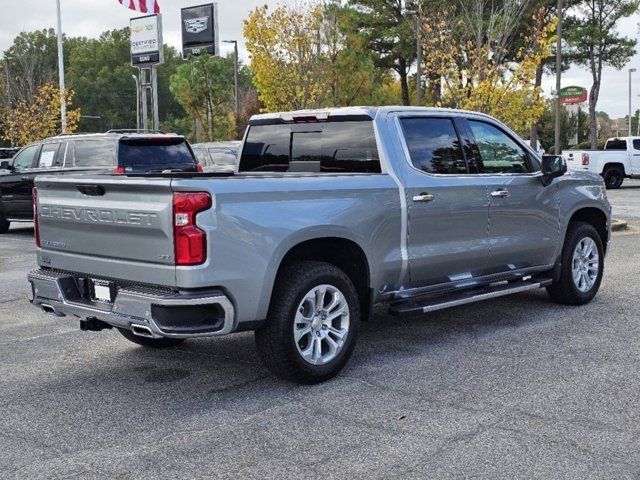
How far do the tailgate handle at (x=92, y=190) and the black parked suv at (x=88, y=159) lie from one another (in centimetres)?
710

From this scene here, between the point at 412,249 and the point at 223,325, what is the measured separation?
1.85 metres

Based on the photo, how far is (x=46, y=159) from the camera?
15.3 m

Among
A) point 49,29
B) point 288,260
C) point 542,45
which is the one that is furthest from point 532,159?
point 49,29

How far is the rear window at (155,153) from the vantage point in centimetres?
1348

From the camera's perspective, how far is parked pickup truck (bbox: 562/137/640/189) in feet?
97.2

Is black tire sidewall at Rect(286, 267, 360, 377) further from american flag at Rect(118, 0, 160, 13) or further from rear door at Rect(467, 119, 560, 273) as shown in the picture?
american flag at Rect(118, 0, 160, 13)

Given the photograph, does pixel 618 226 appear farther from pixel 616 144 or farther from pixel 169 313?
pixel 616 144

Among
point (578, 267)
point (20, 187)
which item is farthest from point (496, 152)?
point (20, 187)

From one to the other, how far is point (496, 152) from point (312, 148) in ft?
5.70

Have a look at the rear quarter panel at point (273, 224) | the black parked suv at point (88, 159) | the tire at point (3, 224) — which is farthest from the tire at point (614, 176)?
the rear quarter panel at point (273, 224)

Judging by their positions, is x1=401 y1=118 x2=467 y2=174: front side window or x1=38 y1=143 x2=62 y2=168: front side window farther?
x1=38 y1=143 x2=62 y2=168: front side window

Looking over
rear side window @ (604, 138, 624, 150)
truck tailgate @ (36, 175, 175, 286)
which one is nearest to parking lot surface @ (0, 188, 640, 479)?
truck tailgate @ (36, 175, 175, 286)

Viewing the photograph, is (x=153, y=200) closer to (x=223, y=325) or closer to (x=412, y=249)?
(x=223, y=325)

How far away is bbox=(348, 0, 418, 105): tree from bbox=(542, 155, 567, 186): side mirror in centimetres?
4037
